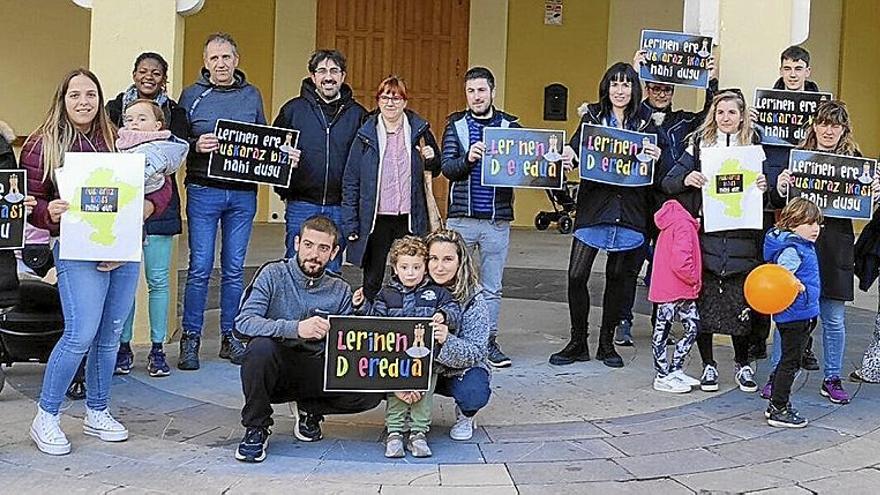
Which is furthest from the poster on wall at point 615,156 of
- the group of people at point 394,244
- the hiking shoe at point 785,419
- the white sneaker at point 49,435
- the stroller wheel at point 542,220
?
the stroller wheel at point 542,220

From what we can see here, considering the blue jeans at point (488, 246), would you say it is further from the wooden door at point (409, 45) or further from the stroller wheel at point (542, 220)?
the stroller wheel at point (542, 220)

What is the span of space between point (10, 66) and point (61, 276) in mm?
9523

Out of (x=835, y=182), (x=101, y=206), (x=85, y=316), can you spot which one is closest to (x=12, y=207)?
(x=101, y=206)

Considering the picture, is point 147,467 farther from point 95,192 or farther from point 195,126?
point 195,126

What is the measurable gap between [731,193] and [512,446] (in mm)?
2137

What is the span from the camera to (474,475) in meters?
4.79

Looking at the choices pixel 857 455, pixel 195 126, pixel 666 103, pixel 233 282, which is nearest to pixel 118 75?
pixel 195 126

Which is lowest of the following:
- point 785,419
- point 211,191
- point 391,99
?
point 785,419

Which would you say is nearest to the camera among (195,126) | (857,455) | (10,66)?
(857,455)

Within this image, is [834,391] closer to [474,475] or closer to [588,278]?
[588,278]

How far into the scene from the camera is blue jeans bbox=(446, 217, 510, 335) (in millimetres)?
6758

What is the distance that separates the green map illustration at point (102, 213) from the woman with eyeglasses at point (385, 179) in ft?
5.85

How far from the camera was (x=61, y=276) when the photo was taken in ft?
16.1

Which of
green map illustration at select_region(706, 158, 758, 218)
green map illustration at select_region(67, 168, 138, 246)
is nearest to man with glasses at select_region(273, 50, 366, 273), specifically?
green map illustration at select_region(67, 168, 138, 246)
